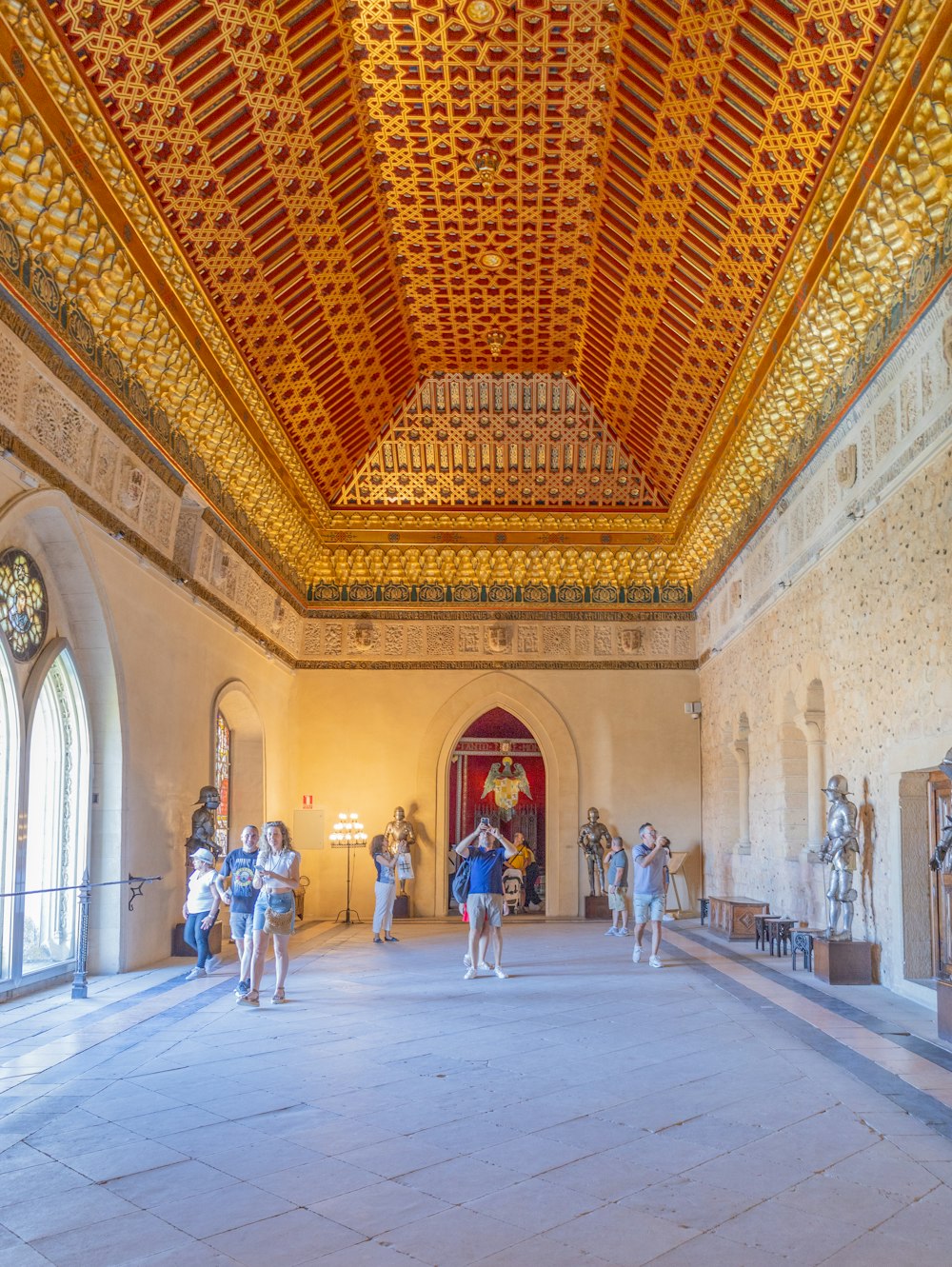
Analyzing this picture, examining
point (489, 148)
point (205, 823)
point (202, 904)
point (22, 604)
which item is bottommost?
point (202, 904)

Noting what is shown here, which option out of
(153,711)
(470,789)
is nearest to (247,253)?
(153,711)

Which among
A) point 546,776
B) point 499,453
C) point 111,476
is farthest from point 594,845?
point 111,476

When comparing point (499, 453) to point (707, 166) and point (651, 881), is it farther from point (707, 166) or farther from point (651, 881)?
point (651, 881)

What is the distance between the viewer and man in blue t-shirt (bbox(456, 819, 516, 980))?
27.8ft

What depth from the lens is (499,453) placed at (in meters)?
14.8

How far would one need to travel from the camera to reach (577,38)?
7.53 metres

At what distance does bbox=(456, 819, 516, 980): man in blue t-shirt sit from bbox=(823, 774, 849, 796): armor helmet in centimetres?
246

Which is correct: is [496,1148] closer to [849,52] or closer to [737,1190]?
[737,1190]

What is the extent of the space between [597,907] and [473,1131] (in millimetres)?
10753

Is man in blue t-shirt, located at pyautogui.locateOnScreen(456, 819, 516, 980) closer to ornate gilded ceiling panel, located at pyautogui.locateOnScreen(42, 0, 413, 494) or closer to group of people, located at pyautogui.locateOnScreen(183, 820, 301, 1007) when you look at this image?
group of people, located at pyautogui.locateOnScreen(183, 820, 301, 1007)

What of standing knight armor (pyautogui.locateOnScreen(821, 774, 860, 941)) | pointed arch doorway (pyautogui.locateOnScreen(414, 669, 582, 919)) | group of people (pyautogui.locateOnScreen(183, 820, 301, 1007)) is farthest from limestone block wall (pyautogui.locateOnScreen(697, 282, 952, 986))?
group of people (pyautogui.locateOnScreen(183, 820, 301, 1007))

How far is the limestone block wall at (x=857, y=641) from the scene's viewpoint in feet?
21.6

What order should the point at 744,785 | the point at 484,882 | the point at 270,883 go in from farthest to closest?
1. the point at 744,785
2. the point at 484,882
3. the point at 270,883

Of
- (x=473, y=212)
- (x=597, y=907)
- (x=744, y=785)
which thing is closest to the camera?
(x=473, y=212)
